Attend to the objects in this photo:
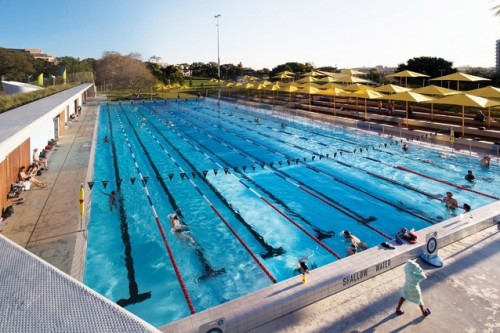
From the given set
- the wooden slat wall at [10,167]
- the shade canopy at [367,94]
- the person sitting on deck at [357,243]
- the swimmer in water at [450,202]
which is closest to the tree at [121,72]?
the shade canopy at [367,94]

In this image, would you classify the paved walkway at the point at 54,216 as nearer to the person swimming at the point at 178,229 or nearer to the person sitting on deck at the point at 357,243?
the person swimming at the point at 178,229

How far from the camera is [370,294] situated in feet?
17.1

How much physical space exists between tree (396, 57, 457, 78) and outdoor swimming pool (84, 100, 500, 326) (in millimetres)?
26681

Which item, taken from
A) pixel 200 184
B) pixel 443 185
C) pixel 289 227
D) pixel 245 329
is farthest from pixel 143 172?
pixel 443 185

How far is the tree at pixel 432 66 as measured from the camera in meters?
37.7

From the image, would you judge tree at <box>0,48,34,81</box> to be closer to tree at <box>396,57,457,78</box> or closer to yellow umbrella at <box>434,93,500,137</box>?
tree at <box>396,57,457,78</box>

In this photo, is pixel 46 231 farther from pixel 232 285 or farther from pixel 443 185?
pixel 443 185

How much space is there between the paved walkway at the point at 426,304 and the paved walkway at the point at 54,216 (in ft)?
13.8

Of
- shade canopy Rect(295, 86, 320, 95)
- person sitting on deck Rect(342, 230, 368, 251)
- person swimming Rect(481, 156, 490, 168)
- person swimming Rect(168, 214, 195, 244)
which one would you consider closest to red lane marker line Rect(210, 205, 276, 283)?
person swimming Rect(168, 214, 195, 244)

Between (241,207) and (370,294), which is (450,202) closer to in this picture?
(370,294)

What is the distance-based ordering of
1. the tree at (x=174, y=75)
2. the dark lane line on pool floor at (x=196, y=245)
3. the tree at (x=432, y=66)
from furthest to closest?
the tree at (x=174, y=75), the tree at (x=432, y=66), the dark lane line on pool floor at (x=196, y=245)

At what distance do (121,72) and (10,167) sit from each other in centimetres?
6047

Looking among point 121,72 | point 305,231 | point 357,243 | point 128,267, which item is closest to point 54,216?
point 128,267

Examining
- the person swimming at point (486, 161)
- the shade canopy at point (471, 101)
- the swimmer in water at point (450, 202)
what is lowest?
the swimmer in water at point (450, 202)
